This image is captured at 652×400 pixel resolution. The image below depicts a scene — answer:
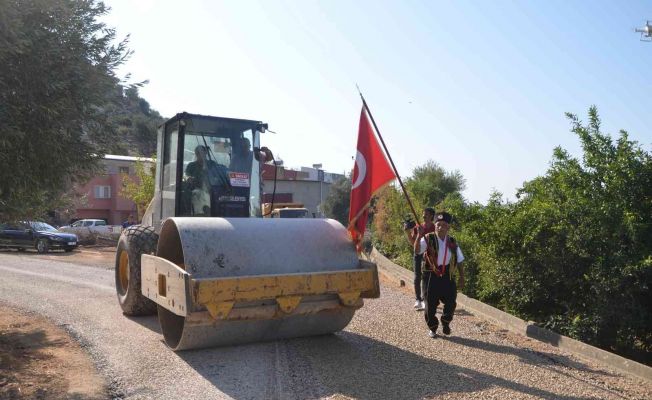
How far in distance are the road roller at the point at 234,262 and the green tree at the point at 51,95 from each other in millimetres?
1185

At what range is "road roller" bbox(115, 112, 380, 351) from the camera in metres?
6.04

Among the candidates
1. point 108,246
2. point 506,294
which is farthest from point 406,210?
point 108,246

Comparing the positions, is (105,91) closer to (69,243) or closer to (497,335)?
(497,335)

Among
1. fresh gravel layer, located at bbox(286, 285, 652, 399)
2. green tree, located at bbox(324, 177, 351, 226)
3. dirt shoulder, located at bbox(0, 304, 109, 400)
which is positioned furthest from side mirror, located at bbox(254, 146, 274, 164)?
green tree, located at bbox(324, 177, 351, 226)

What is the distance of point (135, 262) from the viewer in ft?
27.7

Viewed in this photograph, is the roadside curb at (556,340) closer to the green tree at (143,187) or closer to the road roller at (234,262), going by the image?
the road roller at (234,262)

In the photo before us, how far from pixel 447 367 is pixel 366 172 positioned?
2509 mm

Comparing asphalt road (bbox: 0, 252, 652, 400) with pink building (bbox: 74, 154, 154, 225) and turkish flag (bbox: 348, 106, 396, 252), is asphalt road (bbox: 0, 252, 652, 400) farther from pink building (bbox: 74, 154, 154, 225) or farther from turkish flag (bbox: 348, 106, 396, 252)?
pink building (bbox: 74, 154, 154, 225)

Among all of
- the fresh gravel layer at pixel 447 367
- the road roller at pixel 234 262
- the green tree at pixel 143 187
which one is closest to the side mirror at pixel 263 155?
the road roller at pixel 234 262

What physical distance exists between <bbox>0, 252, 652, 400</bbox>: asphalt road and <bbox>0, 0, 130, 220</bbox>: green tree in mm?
2180

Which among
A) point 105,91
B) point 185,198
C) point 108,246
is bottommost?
point 108,246

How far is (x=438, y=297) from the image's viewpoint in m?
7.64

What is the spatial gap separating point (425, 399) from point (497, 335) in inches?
130

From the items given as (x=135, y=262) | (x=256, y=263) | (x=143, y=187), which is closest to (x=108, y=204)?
(x=143, y=187)
